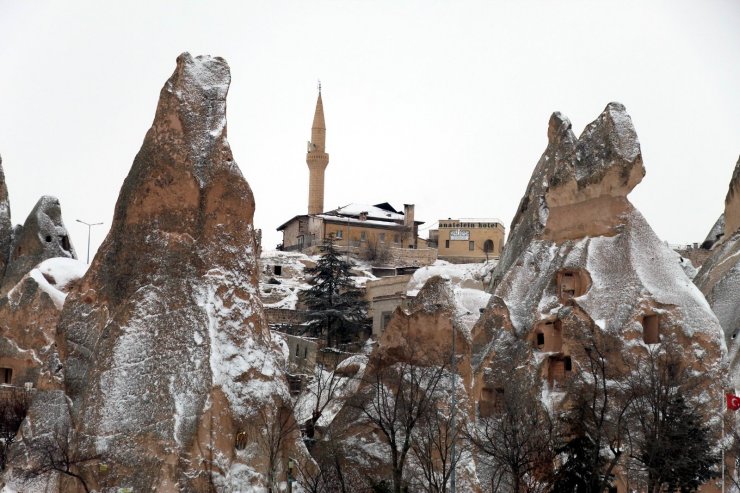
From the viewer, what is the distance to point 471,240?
332 ft

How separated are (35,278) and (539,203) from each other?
1987 cm

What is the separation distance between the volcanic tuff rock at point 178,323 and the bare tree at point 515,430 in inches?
257

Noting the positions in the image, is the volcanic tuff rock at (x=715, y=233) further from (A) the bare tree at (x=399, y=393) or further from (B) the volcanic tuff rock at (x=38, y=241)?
(A) the bare tree at (x=399, y=393)

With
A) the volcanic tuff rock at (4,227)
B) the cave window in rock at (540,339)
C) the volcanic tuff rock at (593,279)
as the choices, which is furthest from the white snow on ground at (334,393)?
the volcanic tuff rock at (4,227)

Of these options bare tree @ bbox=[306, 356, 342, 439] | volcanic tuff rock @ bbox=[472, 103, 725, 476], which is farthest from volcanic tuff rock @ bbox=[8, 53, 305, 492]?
volcanic tuff rock @ bbox=[472, 103, 725, 476]

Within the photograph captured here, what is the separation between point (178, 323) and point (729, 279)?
28359mm

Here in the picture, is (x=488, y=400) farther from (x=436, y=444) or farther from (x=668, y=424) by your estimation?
(x=436, y=444)

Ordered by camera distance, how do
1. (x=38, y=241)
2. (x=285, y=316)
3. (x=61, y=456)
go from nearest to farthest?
(x=61, y=456) → (x=38, y=241) → (x=285, y=316)

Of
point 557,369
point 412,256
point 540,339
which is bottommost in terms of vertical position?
point 557,369

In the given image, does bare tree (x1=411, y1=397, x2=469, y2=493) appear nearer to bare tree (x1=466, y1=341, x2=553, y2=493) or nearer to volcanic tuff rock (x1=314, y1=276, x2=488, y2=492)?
volcanic tuff rock (x1=314, y1=276, x2=488, y2=492)

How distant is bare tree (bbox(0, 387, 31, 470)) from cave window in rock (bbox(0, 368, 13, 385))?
8.06 ft

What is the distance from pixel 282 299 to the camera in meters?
78.1

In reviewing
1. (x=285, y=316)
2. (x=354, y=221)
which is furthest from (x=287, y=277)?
(x=354, y=221)

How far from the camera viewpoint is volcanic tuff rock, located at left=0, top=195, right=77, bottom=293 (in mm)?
52281
